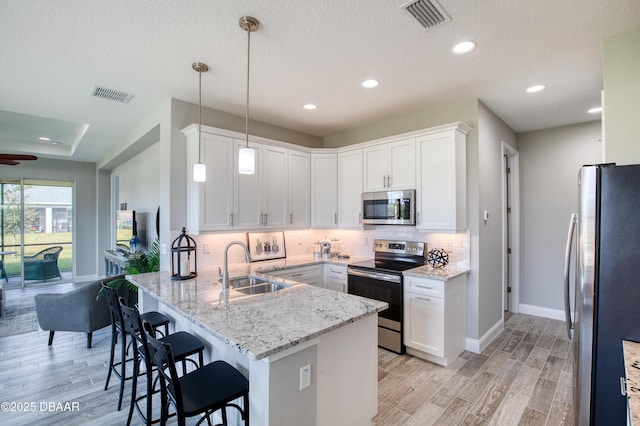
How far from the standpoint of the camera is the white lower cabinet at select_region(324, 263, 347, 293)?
3869 millimetres

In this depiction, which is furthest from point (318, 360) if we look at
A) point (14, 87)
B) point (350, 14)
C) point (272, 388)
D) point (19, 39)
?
point (14, 87)

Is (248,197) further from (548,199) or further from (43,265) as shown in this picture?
(43,265)

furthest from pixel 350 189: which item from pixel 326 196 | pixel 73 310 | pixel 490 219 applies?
pixel 73 310

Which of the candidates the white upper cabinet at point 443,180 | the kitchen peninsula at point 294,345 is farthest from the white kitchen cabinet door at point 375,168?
the kitchen peninsula at point 294,345

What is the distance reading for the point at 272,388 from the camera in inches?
55.7

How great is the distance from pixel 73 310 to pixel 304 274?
2.73m

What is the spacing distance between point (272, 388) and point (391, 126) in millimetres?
3590

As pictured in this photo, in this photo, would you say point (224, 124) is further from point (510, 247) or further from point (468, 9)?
point (510, 247)

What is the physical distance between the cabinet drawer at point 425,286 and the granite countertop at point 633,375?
162cm

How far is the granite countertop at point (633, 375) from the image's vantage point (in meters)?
1.04

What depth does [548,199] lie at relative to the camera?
14.8ft

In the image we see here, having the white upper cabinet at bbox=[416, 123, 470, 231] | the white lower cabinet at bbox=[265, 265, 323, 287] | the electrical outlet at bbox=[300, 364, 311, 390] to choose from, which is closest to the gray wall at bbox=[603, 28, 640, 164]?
the white upper cabinet at bbox=[416, 123, 470, 231]

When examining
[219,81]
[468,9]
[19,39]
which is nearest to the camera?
[468,9]

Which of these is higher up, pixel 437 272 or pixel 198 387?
pixel 437 272
